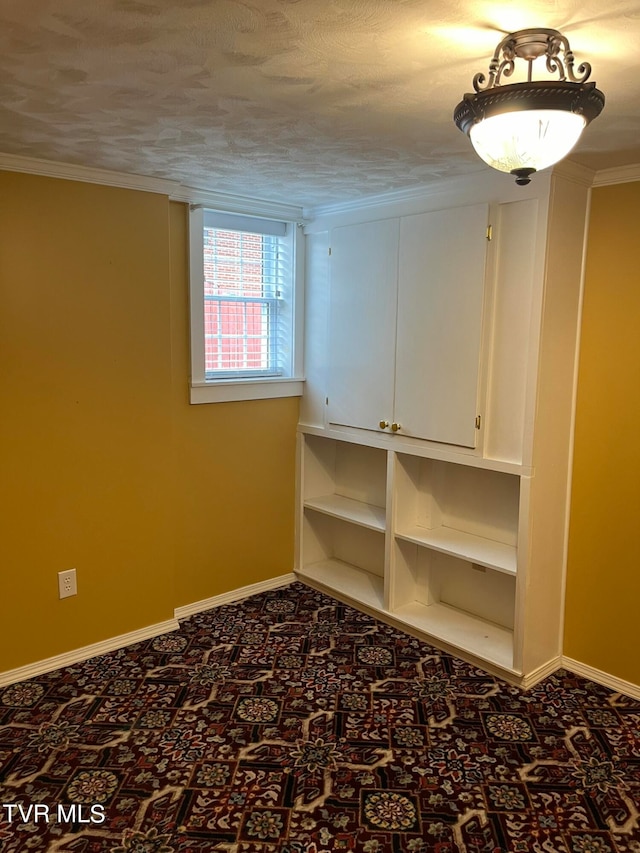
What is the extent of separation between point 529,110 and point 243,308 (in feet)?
8.46

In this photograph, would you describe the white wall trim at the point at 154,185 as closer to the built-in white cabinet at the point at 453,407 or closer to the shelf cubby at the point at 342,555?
the built-in white cabinet at the point at 453,407

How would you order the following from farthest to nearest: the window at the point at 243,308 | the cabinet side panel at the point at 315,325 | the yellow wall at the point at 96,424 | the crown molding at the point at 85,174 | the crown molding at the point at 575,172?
the cabinet side panel at the point at 315,325
the window at the point at 243,308
the yellow wall at the point at 96,424
the crown molding at the point at 85,174
the crown molding at the point at 575,172

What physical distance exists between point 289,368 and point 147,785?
2.44 m

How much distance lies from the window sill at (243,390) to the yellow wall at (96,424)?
72 mm

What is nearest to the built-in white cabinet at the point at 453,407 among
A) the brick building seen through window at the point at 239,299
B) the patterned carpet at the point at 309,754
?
the brick building seen through window at the point at 239,299

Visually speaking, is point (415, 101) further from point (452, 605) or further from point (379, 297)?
point (452, 605)

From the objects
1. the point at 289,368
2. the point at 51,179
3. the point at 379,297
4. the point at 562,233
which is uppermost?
the point at 51,179

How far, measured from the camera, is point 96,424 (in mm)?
3182

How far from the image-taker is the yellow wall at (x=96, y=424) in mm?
2936

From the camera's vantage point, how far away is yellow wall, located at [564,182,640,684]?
113 inches

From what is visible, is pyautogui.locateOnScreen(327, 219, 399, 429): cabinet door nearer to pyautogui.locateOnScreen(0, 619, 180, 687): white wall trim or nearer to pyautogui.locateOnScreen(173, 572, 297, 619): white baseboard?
pyautogui.locateOnScreen(173, 572, 297, 619): white baseboard

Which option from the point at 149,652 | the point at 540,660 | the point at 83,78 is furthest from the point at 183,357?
the point at 540,660

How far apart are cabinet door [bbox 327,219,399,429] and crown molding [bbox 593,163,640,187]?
0.98 metres

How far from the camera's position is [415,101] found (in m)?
2.01
